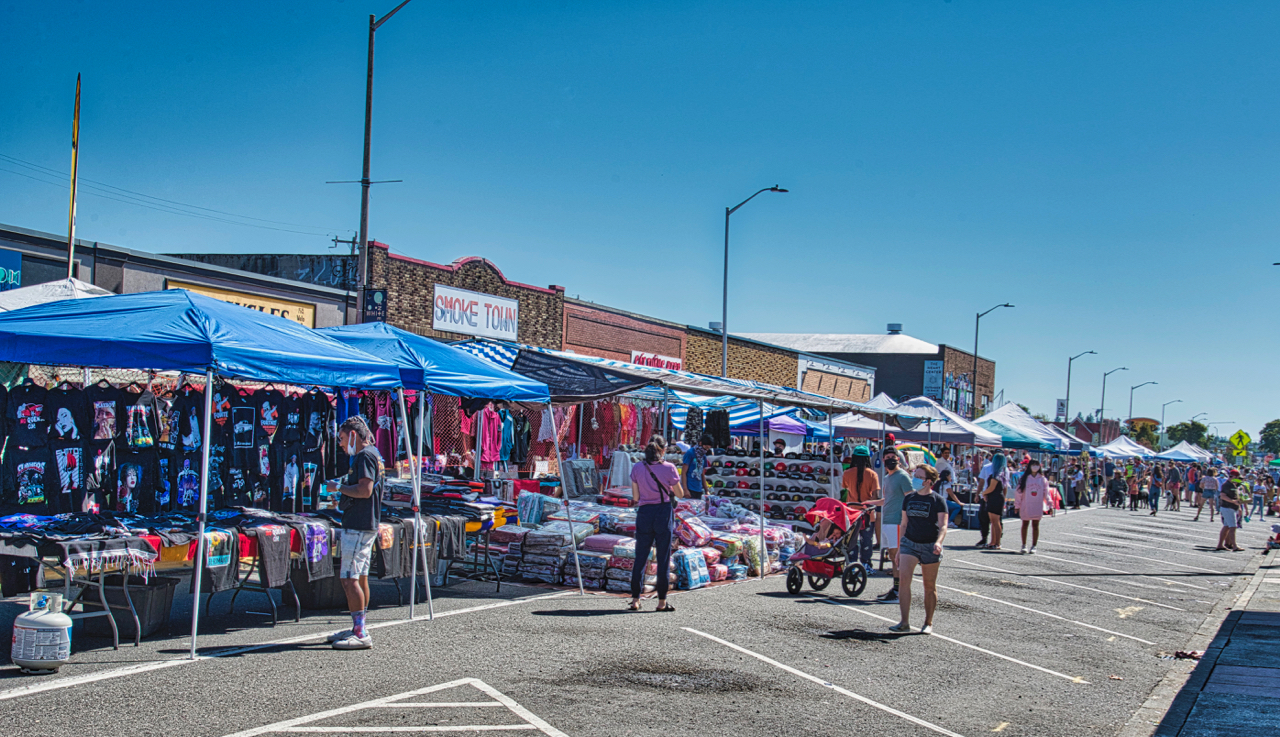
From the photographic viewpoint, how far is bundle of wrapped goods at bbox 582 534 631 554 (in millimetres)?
12305

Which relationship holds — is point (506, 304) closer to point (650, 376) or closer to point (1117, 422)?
point (650, 376)

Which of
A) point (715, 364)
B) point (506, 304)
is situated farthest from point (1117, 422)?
point (506, 304)

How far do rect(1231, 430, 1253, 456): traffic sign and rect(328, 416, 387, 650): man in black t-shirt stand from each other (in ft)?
138

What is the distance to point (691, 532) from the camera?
1298 centimetres

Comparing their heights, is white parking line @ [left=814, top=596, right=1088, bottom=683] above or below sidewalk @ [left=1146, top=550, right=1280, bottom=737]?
above

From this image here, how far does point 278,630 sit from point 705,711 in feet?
13.8

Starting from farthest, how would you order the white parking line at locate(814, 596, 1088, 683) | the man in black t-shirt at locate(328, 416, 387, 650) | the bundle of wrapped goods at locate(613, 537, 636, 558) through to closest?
the bundle of wrapped goods at locate(613, 537, 636, 558) → the white parking line at locate(814, 596, 1088, 683) → the man in black t-shirt at locate(328, 416, 387, 650)

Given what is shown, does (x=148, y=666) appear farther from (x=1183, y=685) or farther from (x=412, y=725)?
(x=1183, y=685)

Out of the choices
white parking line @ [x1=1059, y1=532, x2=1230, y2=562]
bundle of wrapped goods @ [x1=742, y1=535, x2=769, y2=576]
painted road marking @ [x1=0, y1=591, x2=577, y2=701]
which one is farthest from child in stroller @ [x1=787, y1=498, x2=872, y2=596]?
white parking line @ [x1=1059, y1=532, x2=1230, y2=562]

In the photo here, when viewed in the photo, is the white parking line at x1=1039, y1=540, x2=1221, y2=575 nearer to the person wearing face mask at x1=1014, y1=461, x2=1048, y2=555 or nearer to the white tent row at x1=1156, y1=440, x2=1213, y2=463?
the person wearing face mask at x1=1014, y1=461, x2=1048, y2=555

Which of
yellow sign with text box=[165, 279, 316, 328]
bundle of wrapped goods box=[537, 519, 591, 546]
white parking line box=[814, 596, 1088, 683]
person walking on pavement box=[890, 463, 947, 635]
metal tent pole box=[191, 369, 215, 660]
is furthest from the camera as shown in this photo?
yellow sign with text box=[165, 279, 316, 328]

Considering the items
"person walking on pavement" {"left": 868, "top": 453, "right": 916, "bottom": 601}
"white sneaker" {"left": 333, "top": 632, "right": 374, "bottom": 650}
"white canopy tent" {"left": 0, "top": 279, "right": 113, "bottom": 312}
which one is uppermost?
"white canopy tent" {"left": 0, "top": 279, "right": 113, "bottom": 312}

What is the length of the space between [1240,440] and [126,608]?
44.0 m

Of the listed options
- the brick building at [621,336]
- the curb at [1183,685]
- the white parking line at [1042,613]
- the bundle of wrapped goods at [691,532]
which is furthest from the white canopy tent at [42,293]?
the brick building at [621,336]
